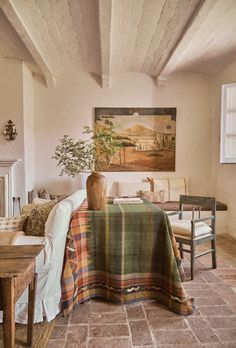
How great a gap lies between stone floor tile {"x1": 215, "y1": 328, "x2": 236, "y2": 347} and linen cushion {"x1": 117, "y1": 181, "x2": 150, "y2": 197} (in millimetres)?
3091

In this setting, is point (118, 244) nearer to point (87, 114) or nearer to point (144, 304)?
point (144, 304)

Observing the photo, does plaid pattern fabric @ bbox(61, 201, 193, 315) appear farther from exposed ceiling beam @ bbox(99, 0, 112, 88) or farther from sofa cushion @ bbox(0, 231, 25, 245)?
exposed ceiling beam @ bbox(99, 0, 112, 88)

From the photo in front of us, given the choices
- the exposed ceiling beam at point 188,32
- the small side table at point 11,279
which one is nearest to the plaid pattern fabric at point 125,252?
the small side table at point 11,279

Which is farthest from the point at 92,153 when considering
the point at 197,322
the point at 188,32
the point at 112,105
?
the point at 112,105

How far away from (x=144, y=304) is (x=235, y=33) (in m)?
3.35

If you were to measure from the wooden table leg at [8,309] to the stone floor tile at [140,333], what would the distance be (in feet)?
3.00

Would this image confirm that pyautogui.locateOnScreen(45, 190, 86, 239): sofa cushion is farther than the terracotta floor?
Yes

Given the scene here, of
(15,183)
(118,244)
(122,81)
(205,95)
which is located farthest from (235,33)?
(15,183)

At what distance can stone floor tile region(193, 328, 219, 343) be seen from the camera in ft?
6.16

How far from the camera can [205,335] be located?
193 centimetres

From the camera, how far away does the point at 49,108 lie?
16.5 feet

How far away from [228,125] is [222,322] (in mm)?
3020

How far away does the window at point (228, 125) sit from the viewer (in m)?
4.15

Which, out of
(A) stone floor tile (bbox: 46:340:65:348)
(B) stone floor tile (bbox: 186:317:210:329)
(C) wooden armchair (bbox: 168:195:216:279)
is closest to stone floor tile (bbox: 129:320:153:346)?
(B) stone floor tile (bbox: 186:317:210:329)
